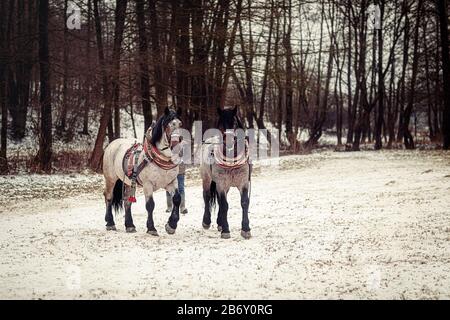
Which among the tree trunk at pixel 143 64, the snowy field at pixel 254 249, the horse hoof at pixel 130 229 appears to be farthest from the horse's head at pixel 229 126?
the tree trunk at pixel 143 64

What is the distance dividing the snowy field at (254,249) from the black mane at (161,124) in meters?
1.77

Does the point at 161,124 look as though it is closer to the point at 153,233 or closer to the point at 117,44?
the point at 153,233

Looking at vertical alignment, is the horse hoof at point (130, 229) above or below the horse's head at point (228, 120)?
below

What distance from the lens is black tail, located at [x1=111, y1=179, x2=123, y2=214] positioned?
1030 cm

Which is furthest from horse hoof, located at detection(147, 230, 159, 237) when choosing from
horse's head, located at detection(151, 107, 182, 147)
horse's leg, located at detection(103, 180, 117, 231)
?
horse's head, located at detection(151, 107, 182, 147)

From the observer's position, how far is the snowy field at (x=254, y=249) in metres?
5.90

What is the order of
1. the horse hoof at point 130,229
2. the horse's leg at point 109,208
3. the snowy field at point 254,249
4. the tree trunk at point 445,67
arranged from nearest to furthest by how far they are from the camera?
the snowy field at point 254,249, the horse hoof at point 130,229, the horse's leg at point 109,208, the tree trunk at point 445,67

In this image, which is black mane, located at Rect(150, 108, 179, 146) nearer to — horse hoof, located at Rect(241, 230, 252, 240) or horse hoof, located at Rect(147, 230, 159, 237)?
horse hoof, located at Rect(147, 230, 159, 237)

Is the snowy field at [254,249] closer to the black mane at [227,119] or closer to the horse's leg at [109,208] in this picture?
the horse's leg at [109,208]

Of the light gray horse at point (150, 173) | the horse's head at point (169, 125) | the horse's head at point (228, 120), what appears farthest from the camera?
the light gray horse at point (150, 173)

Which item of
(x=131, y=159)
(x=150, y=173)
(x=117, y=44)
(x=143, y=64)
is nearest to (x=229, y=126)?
(x=150, y=173)

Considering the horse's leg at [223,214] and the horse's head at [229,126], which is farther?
the horse's leg at [223,214]

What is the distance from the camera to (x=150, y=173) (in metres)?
9.10

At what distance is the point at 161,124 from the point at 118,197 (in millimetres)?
2346
